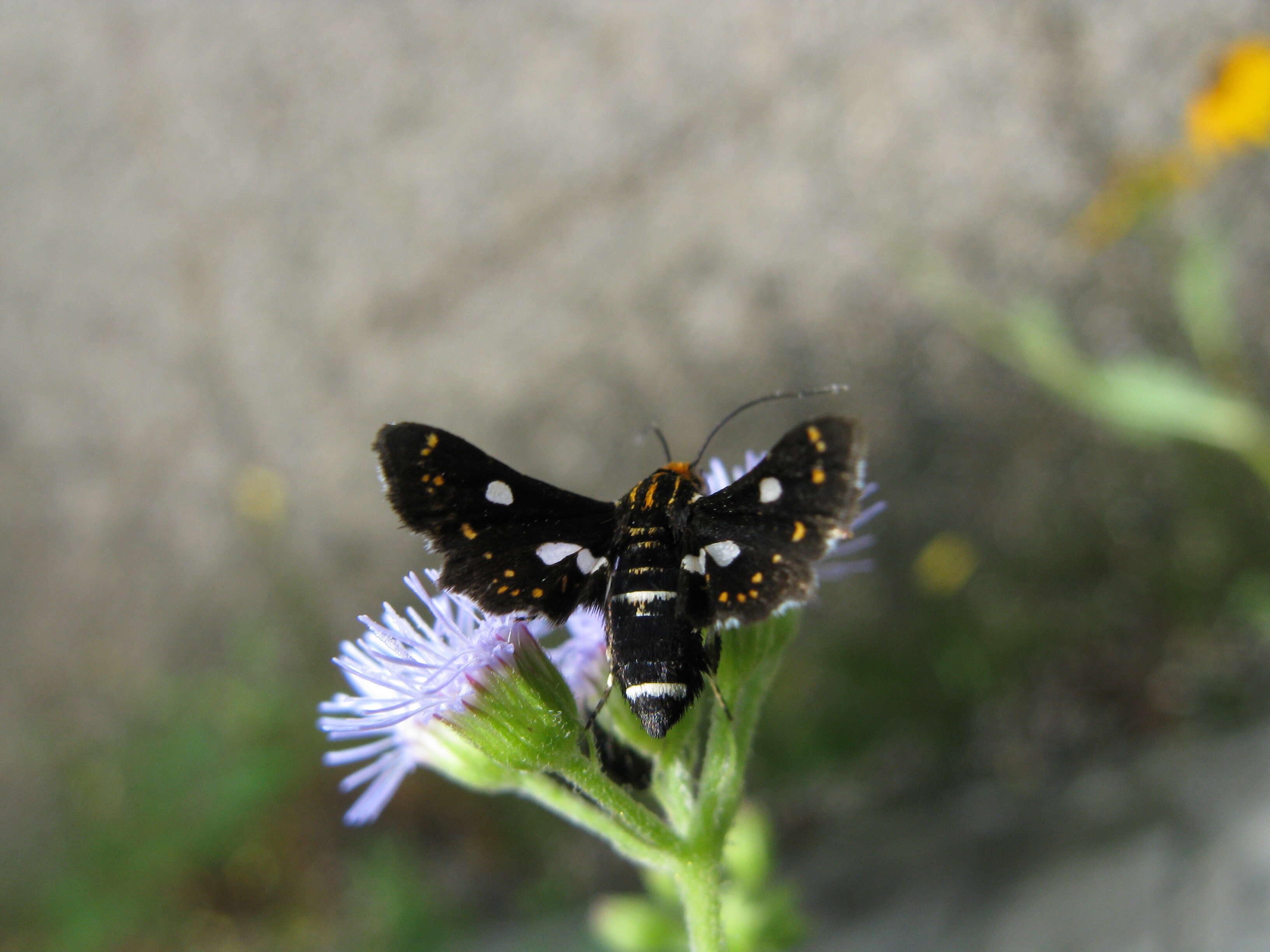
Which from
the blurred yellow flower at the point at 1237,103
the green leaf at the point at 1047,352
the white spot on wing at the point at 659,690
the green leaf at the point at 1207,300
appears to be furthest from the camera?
the green leaf at the point at 1047,352

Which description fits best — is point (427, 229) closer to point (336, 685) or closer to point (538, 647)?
point (336, 685)

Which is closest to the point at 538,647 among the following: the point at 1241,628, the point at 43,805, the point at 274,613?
the point at 1241,628

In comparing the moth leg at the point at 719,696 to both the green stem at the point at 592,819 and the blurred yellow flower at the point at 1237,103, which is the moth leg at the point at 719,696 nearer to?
the green stem at the point at 592,819

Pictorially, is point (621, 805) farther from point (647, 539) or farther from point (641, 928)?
point (641, 928)

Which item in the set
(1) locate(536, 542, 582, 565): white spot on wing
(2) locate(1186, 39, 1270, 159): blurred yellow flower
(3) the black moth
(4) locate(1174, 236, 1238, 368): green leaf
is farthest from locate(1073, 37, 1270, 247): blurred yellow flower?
(1) locate(536, 542, 582, 565): white spot on wing

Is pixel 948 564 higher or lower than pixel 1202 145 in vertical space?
lower

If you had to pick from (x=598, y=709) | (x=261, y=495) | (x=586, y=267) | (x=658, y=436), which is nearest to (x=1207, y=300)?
(x=658, y=436)

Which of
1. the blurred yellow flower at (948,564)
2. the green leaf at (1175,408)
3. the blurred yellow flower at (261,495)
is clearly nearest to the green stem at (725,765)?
the green leaf at (1175,408)
